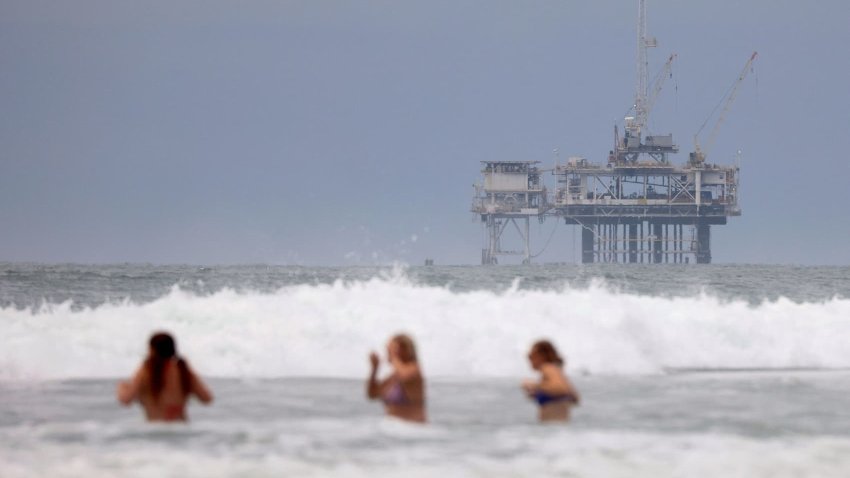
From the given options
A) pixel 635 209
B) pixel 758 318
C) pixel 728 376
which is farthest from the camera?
pixel 635 209

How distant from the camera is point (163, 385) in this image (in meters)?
13.8

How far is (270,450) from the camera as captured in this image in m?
13.8

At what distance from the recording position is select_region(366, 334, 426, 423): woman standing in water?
13.7 metres

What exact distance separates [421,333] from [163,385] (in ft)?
45.5

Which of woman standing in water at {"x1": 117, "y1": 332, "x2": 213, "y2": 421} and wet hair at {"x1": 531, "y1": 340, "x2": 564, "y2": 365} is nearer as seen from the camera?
woman standing in water at {"x1": 117, "y1": 332, "x2": 213, "y2": 421}

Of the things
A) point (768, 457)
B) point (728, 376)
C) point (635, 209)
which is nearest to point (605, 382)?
point (728, 376)

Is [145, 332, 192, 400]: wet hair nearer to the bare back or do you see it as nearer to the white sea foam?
the bare back

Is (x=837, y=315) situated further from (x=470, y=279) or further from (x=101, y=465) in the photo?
(x=470, y=279)

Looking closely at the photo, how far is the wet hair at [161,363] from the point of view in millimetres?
13148

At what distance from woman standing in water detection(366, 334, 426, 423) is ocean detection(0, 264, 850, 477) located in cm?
21

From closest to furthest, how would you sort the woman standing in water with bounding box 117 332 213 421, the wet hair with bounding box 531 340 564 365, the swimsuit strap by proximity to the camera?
the woman standing in water with bounding box 117 332 213 421
the wet hair with bounding box 531 340 564 365
the swimsuit strap

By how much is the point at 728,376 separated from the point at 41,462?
47.8ft

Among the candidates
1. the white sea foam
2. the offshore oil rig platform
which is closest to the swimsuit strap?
the white sea foam

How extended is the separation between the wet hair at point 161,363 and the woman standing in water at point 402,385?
6.21ft
